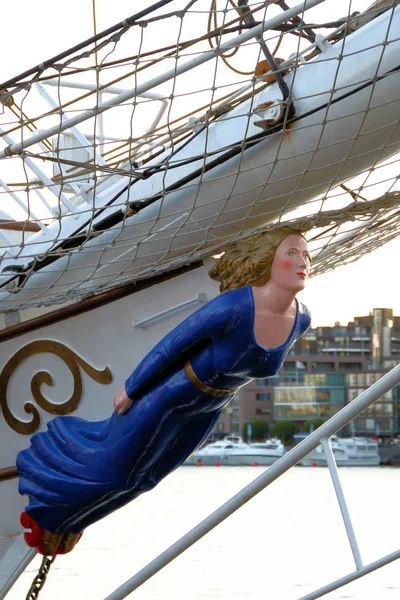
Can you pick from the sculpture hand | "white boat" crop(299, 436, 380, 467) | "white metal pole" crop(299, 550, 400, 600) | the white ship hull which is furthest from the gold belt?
"white boat" crop(299, 436, 380, 467)

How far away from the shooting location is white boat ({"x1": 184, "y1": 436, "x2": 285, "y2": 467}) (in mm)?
29922

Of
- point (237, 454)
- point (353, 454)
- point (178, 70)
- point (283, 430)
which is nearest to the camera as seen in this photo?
point (178, 70)

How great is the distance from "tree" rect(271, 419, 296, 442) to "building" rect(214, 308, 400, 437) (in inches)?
23.3

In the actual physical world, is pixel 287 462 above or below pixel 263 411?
below

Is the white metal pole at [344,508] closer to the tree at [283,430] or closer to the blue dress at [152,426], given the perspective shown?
the blue dress at [152,426]

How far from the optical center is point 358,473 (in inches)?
1077

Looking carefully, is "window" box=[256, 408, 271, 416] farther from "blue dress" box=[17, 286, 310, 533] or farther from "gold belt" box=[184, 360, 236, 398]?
"gold belt" box=[184, 360, 236, 398]

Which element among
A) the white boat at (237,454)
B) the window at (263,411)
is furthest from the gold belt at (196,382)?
the window at (263,411)

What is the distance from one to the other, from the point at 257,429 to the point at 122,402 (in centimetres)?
3529

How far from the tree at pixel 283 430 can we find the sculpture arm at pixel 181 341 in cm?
3445

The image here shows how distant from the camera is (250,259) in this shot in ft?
6.30

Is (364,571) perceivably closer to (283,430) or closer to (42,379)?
(42,379)

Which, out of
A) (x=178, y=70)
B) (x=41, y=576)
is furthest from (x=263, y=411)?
(x=178, y=70)

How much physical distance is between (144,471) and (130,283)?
16.6 inches
